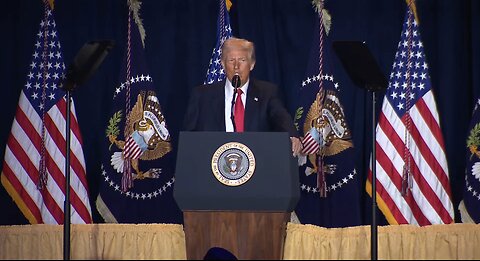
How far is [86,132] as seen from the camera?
256 inches

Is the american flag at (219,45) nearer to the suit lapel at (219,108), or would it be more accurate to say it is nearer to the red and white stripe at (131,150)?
the red and white stripe at (131,150)

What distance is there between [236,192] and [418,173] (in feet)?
7.76

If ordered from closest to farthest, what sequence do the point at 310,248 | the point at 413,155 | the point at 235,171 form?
1. the point at 235,171
2. the point at 310,248
3. the point at 413,155

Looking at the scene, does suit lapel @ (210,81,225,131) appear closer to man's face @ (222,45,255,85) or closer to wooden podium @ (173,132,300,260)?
man's face @ (222,45,255,85)

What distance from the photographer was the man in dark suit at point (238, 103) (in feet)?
15.9

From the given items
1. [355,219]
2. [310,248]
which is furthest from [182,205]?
[355,219]

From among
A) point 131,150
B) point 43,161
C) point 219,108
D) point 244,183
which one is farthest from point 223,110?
point 43,161

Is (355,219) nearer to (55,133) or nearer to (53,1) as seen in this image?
(55,133)

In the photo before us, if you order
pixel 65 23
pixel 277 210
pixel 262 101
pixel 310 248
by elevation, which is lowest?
pixel 310 248

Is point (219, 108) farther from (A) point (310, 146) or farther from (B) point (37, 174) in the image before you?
(B) point (37, 174)

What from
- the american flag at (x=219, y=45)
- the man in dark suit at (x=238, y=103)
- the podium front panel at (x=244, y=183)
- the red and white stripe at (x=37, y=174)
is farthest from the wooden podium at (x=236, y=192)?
the red and white stripe at (x=37, y=174)

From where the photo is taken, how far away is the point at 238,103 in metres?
4.91

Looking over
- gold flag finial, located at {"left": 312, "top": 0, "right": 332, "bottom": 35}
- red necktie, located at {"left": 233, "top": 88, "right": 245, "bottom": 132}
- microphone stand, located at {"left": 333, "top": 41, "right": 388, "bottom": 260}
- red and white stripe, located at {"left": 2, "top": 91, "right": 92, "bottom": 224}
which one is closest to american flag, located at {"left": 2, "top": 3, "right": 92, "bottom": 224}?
red and white stripe, located at {"left": 2, "top": 91, "right": 92, "bottom": 224}

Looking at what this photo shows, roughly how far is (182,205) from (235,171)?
0.32 m
